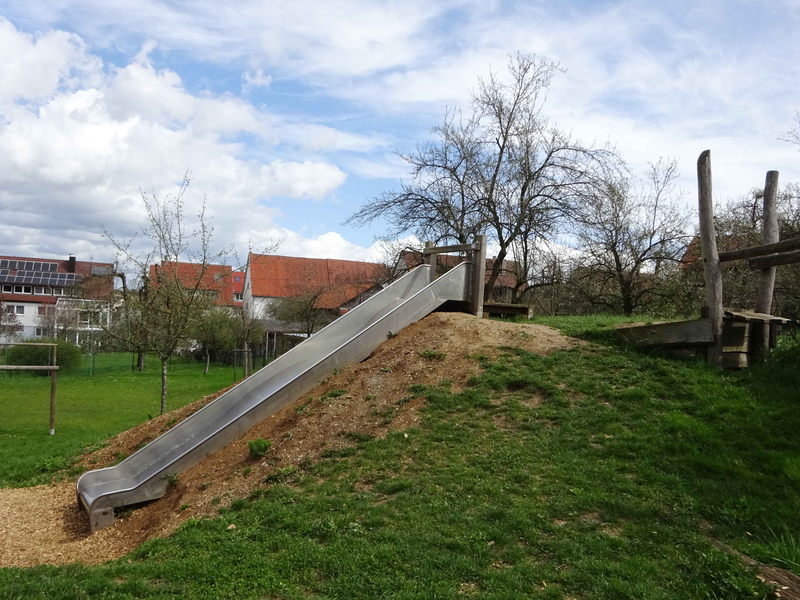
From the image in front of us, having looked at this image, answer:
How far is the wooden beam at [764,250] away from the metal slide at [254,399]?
167 inches

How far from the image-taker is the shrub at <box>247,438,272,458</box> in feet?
23.0

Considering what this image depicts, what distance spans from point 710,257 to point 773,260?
740 millimetres

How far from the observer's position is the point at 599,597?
3984mm

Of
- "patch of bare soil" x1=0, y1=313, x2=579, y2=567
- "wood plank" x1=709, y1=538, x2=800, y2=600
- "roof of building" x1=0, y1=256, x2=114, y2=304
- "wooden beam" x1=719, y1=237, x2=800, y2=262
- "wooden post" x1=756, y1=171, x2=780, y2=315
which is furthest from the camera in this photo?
"roof of building" x1=0, y1=256, x2=114, y2=304

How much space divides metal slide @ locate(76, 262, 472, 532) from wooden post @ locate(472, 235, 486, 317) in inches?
7.4

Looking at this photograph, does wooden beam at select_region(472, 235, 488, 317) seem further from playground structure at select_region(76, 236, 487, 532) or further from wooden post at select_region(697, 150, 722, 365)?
wooden post at select_region(697, 150, 722, 365)

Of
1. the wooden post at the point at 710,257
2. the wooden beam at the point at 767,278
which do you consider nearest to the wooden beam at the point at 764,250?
the wooden post at the point at 710,257

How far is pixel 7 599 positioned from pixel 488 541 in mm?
3450

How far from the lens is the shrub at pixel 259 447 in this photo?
700 cm

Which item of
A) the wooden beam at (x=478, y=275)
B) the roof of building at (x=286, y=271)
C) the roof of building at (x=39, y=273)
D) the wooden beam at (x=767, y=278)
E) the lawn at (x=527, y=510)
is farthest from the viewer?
the roof of building at (x=39, y=273)

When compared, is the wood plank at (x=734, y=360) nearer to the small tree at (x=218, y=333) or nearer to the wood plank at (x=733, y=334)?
the wood plank at (x=733, y=334)

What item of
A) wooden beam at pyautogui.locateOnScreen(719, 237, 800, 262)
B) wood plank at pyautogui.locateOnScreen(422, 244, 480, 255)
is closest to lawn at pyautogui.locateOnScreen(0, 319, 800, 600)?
wooden beam at pyautogui.locateOnScreen(719, 237, 800, 262)

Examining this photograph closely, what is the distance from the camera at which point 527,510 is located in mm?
5129

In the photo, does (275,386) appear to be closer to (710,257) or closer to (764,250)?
(710,257)
